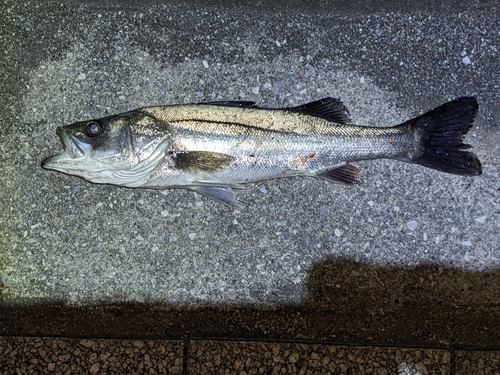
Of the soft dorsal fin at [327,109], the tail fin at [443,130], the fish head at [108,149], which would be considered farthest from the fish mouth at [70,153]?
the tail fin at [443,130]

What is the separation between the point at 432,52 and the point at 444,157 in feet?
3.41

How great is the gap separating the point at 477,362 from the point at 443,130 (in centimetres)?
201

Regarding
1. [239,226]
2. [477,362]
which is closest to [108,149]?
[239,226]

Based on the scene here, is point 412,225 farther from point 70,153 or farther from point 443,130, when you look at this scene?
point 70,153

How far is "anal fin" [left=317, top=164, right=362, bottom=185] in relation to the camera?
10.9 ft

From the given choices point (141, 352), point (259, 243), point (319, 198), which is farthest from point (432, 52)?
point (141, 352)

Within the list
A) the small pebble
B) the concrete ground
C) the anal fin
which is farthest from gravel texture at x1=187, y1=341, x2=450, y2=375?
the anal fin

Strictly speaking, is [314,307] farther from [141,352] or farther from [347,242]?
[141,352]

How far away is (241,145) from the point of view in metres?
3.16

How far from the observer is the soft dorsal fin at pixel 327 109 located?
11.0 feet

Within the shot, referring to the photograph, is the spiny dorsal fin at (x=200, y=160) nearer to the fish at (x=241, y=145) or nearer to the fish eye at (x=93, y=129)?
the fish at (x=241, y=145)

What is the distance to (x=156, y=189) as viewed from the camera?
11.5ft

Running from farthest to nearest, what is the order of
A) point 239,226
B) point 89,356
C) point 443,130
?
1. point 239,226
2. point 89,356
3. point 443,130

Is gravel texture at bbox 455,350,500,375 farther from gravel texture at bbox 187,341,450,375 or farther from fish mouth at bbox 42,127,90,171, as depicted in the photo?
fish mouth at bbox 42,127,90,171
